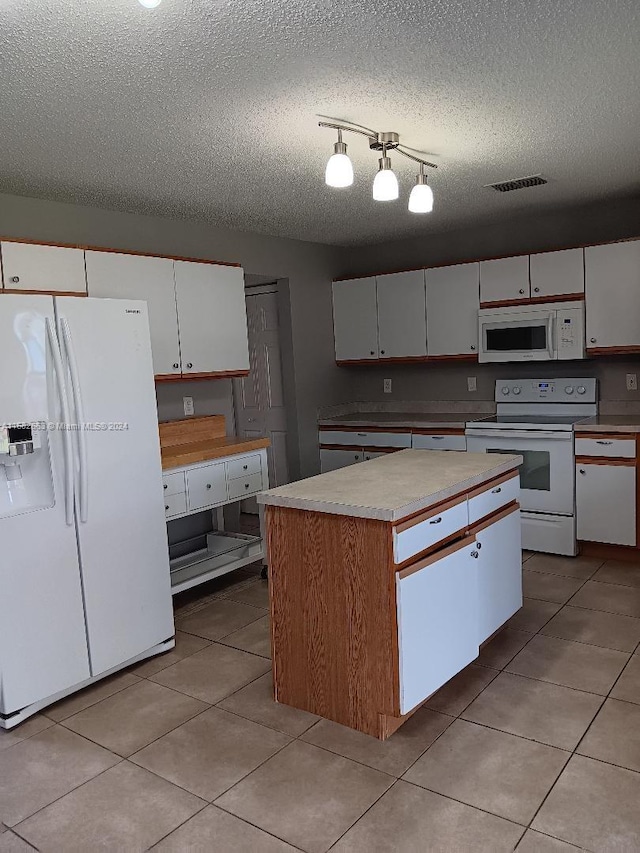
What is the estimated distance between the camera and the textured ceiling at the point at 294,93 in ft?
6.19

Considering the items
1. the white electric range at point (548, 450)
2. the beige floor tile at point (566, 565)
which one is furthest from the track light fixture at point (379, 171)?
the beige floor tile at point (566, 565)

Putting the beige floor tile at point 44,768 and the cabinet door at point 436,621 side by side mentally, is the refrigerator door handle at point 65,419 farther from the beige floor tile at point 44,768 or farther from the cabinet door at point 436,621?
the cabinet door at point 436,621

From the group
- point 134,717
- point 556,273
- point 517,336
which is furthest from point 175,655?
point 556,273

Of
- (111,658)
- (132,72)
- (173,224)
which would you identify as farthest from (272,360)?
(132,72)

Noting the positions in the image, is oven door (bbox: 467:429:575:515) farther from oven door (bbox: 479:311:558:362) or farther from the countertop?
the countertop

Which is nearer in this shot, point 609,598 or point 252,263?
point 609,598

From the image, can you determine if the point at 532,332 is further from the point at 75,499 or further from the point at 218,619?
the point at 75,499

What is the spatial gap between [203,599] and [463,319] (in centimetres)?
277

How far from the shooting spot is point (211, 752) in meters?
2.43

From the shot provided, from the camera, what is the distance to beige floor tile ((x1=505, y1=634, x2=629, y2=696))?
281 centimetres

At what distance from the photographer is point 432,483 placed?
2.68m

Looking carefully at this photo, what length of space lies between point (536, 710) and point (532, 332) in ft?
9.26

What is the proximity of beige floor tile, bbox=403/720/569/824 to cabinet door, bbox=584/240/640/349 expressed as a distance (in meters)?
2.90

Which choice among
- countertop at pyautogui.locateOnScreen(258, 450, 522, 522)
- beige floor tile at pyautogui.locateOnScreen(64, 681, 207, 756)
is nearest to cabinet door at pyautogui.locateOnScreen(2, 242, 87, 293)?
countertop at pyautogui.locateOnScreen(258, 450, 522, 522)
